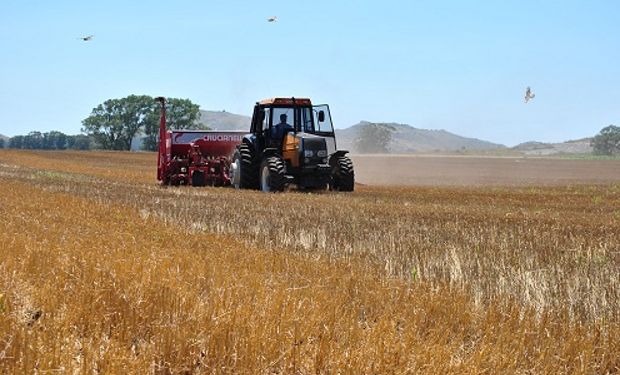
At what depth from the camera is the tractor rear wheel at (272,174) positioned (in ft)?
58.8

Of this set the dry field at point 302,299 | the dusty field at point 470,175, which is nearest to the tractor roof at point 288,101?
the dry field at point 302,299

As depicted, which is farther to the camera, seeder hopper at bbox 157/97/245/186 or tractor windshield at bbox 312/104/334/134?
seeder hopper at bbox 157/97/245/186

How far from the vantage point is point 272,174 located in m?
18.0

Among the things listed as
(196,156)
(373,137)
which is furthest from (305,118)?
(373,137)

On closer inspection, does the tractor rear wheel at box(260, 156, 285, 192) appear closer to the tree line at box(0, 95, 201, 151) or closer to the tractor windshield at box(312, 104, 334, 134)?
the tractor windshield at box(312, 104, 334, 134)

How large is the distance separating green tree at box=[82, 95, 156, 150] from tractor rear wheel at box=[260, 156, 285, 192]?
8060 cm

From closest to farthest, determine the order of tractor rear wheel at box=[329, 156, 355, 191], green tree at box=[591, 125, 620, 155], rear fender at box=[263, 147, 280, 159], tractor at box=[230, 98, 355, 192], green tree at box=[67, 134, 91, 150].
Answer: tractor at box=[230, 98, 355, 192] → rear fender at box=[263, 147, 280, 159] → tractor rear wheel at box=[329, 156, 355, 191] → green tree at box=[67, 134, 91, 150] → green tree at box=[591, 125, 620, 155]

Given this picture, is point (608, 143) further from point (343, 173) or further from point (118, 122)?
point (343, 173)

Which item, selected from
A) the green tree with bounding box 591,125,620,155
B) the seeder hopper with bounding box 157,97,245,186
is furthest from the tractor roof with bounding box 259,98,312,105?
the green tree with bounding box 591,125,620,155

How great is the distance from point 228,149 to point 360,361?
1920 centimetres

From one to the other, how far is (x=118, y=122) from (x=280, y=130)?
3220 inches

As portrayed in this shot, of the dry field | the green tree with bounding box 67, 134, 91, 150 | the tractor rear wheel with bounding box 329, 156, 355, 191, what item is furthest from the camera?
the green tree with bounding box 67, 134, 91, 150

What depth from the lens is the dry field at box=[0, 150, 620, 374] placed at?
3.35 m

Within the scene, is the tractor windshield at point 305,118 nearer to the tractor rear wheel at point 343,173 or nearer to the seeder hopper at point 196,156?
the tractor rear wheel at point 343,173
